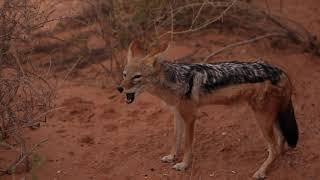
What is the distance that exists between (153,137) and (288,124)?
152 centimetres

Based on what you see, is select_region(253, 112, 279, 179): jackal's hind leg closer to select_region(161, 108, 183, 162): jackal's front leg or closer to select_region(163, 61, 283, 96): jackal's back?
select_region(163, 61, 283, 96): jackal's back

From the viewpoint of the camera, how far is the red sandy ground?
6077 mm

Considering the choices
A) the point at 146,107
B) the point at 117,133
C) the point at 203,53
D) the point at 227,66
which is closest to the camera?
the point at 227,66

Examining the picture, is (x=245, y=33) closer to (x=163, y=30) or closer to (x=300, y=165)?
(x=163, y=30)

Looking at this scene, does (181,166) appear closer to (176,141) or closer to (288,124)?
(176,141)

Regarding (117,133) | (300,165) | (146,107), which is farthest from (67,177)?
(300,165)

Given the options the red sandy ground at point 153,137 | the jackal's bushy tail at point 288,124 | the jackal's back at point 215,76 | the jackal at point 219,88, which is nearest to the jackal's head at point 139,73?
the jackal at point 219,88

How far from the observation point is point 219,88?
583 centimetres

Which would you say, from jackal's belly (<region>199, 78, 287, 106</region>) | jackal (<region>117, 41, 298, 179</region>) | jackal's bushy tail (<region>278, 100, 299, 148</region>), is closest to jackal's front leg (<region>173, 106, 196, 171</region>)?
jackal (<region>117, 41, 298, 179</region>)

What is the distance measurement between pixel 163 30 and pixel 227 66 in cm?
246

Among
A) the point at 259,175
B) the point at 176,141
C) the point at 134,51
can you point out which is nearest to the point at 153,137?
the point at 176,141

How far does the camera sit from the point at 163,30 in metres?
8.27

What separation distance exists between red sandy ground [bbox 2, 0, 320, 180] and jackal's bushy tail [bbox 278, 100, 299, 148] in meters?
0.31

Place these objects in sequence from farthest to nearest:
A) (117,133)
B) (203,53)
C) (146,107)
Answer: (203,53) < (146,107) < (117,133)
